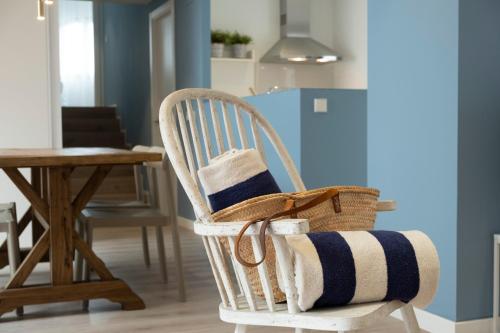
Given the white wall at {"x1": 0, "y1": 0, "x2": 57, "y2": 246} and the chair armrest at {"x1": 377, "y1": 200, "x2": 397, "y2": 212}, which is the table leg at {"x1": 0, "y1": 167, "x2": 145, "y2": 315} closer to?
the chair armrest at {"x1": 377, "y1": 200, "x2": 397, "y2": 212}

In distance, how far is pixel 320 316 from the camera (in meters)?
1.46

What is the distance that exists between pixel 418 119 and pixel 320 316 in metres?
1.76

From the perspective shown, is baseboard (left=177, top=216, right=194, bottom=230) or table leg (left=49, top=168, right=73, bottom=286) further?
baseboard (left=177, top=216, right=194, bottom=230)

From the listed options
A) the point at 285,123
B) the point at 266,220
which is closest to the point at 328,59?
the point at 285,123

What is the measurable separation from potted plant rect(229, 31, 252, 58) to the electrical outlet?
2711 mm

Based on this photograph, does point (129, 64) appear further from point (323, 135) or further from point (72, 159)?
point (72, 159)

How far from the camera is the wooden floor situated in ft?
10.1

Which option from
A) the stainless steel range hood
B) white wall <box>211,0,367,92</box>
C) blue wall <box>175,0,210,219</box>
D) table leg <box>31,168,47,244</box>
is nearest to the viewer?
table leg <box>31,168,47,244</box>

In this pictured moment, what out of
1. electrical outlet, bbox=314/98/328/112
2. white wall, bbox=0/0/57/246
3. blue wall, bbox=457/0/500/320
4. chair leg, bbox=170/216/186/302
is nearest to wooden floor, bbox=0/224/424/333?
chair leg, bbox=170/216/186/302

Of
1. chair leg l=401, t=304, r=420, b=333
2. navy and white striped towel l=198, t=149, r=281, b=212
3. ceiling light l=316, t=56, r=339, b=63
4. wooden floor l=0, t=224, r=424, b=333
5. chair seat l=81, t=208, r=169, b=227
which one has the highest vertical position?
ceiling light l=316, t=56, r=339, b=63

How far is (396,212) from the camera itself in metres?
3.22

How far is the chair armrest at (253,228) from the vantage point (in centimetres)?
139

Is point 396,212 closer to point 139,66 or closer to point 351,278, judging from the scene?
point 351,278

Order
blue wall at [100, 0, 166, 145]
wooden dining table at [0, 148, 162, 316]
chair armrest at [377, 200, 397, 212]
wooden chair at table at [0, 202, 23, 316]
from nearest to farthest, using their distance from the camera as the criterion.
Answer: chair armrest at [377, 200, 397, 212]
wooden dining table at [0, 148, 162, 316]
wooden chair at table at [0, 202, 23, 316]
blue wall at [100, 0, 166, 145]
